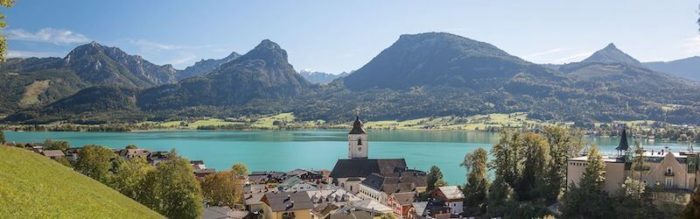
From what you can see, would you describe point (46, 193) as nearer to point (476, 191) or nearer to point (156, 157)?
point (476, 191)

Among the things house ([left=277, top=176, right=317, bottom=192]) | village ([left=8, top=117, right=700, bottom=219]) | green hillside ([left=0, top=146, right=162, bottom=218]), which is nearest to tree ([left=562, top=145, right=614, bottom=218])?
village ([left=8, top=117, right=700, bottom=219])

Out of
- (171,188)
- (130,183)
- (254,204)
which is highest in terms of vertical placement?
(171,188)

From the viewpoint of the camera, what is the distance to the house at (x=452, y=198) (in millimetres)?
54000

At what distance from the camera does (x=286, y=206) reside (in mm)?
44406

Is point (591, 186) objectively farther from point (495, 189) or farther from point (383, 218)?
point (383, 218)

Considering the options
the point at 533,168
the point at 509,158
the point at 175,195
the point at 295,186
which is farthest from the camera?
the point at 295,186

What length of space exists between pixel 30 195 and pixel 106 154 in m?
51.1

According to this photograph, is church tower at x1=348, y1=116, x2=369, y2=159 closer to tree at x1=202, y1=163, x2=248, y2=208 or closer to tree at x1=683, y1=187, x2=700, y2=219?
tree at x1=202, y1=163, x2=248, y2=208

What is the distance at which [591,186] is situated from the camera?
42250 millimetres

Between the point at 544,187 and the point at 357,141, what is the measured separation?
98.7 ft

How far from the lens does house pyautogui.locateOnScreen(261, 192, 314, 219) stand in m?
43.9

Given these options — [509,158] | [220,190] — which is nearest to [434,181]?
[509,158]

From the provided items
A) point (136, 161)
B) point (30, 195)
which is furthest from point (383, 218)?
point (30, 195)

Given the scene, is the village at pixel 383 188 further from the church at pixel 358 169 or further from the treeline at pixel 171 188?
the treeline at pixel 171 188
